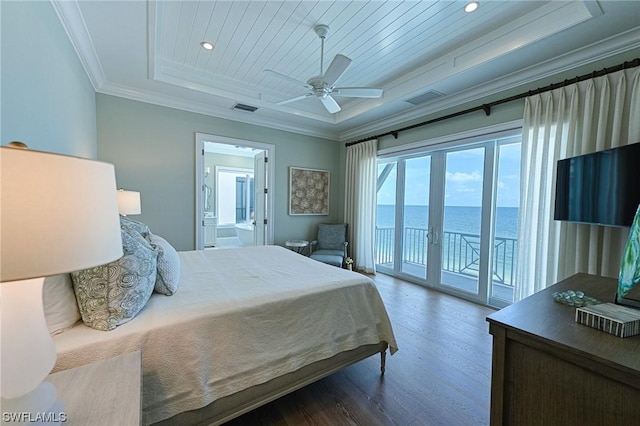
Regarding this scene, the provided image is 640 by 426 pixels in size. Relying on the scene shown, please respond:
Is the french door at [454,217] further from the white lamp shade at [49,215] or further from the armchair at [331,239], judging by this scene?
the white lamp shade at [49,215]

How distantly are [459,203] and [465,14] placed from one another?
2290mm

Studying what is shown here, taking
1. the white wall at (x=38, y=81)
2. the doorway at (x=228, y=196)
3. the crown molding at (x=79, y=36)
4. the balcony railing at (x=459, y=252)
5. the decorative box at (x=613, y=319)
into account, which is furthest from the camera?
the doorway at (x=228, y=196)

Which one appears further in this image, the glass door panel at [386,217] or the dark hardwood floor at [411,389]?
the glass door panel at [386,217]

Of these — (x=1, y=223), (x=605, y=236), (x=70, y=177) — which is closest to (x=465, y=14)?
(x=605, y=236)

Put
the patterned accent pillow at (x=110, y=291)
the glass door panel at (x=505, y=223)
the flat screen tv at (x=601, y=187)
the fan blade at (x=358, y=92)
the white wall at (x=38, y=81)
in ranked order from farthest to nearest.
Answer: the glass door panel at (x=505, y=223) → the fan blade at (x=358, y=92) → the flat screen tv at (x=601, y=187) → the white wall at (x=38, y=81) → the patterned accent pillow at (x=110, y=291)

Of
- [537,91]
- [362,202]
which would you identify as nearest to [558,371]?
[537,91]

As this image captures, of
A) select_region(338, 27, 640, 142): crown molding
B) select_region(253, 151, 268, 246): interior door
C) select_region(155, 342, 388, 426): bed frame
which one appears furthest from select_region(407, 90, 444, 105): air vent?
select_region(155, 342, 388, 426): bed frame

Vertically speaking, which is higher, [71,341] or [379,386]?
[71,341]

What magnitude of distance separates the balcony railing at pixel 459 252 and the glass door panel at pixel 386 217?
19mm

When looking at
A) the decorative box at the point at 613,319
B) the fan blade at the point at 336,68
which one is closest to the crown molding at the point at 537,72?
the fan blade at the point at 336,68

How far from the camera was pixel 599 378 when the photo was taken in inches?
35.8

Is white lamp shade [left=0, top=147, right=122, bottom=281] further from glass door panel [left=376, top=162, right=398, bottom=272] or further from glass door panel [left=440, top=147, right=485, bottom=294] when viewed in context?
glass door panel [left=376, top=162, right=398, bottom=272]

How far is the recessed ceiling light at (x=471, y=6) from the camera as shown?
2.15m

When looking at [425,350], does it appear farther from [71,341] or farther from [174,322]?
[71,341]
